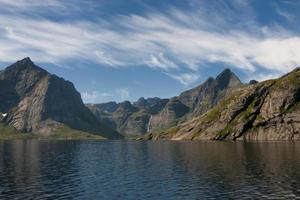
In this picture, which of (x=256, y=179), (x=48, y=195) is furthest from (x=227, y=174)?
(x=48, y=195)

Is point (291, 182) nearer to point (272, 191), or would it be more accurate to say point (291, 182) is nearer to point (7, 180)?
point (272, 191)

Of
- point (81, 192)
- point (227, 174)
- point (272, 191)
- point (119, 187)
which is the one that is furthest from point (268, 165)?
point (81, 192)

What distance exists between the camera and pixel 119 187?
90750 millimetres

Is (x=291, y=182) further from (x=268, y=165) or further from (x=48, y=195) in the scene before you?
(x=48, y=195)

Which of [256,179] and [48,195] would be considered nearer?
[48,195]

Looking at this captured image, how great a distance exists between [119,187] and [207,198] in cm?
2274

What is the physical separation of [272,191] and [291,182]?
1333cm

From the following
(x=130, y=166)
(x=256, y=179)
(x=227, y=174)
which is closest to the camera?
(x=256, y=179)

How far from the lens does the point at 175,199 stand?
249 ft

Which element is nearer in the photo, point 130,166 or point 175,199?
point 175,199

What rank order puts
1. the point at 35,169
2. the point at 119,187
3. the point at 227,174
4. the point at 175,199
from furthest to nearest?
the point at 35,169 < the point at 227,174 < the point at 119,187 < the point at 175,199

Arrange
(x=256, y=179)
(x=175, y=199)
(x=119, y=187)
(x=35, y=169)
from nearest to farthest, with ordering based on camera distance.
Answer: (x=175, y=199) → (x=119, y=187) → (x=256, y=179) → (x=35, y=169)

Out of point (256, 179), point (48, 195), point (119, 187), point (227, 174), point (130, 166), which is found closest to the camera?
point (48, 195)

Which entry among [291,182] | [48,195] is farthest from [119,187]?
[291,182]
